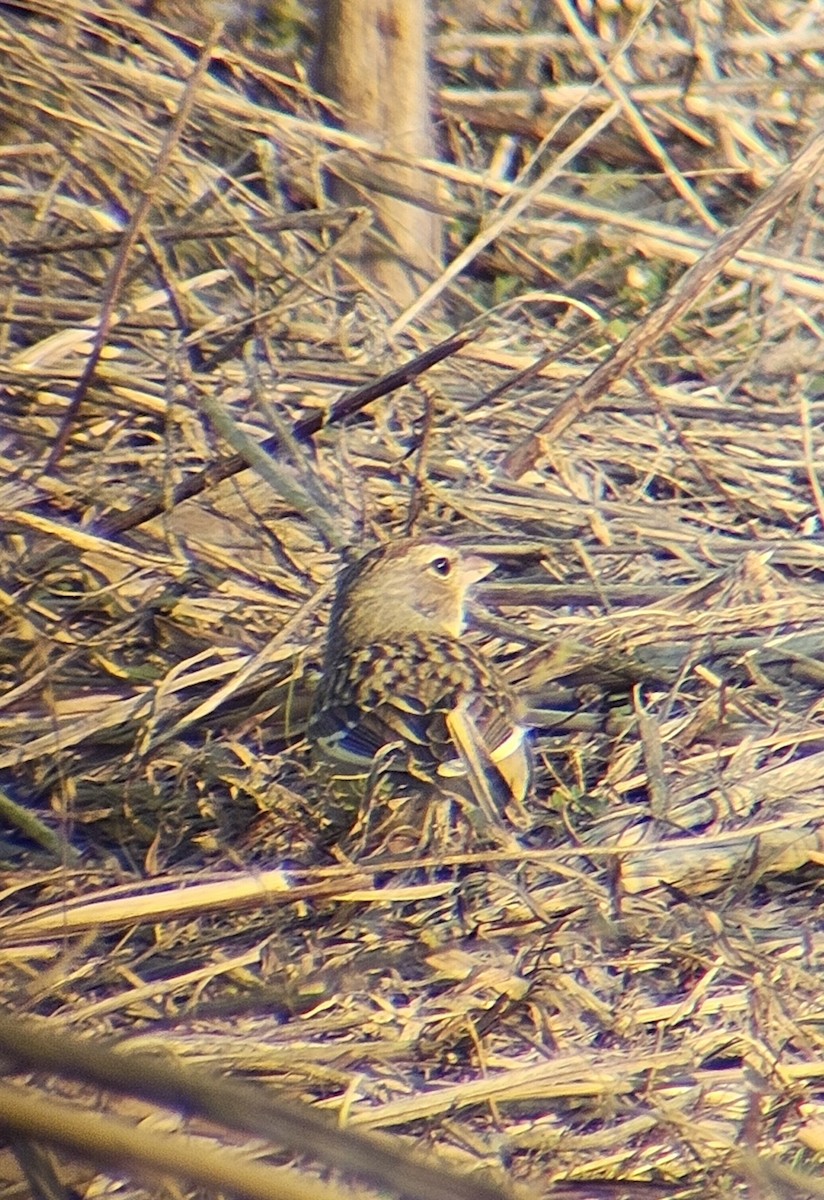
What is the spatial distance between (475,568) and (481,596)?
144 mm

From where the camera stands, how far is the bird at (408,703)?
3.21 m

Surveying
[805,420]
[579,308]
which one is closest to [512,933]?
[805,420]

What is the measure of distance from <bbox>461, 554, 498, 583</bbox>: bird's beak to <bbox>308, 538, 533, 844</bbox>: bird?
106 mm

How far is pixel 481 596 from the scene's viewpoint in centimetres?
407

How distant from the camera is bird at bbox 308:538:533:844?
10.5 ft

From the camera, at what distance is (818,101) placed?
625 centimetres

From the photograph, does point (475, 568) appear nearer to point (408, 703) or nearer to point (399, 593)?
point (399, 593)

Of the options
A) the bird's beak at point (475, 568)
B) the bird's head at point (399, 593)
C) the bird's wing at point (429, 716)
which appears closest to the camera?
the bird's wing at point (429, 716)

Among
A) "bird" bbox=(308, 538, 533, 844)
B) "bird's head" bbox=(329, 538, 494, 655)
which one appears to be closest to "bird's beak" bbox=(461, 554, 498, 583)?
"bird's head" bbox=(329, 538, 494, 655)

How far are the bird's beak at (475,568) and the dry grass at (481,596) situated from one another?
114 mm

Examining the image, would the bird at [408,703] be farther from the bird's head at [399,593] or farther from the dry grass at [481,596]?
the dry grass at [481,596]

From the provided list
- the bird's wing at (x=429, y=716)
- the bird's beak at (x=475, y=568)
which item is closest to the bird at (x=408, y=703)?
the bird's wing at (x=429, y=716)

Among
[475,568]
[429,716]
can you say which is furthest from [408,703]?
[475,568]

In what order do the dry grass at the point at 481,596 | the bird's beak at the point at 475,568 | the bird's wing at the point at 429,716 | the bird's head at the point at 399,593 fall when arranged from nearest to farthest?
the dry grass at the point at 481,596
the bird's wing at the point at 429,716
the bird's head at the point at 399,593
the bird's beak at the point at 475,568
